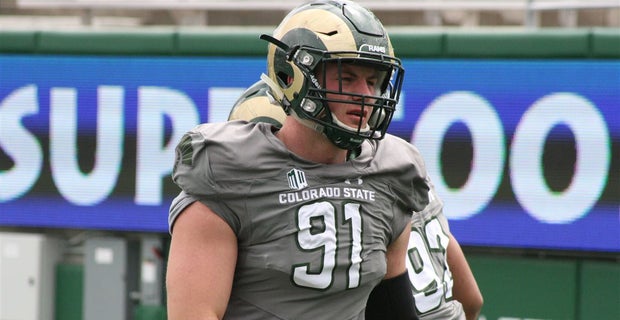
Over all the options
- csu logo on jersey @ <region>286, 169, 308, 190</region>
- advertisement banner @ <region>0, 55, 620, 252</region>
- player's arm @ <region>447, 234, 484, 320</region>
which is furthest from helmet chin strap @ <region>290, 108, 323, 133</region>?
advertisement banner @ <region>0, 55, 620, 252</region>

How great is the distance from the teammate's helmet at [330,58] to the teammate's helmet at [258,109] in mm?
721

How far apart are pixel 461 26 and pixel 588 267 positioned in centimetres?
Answer: 191

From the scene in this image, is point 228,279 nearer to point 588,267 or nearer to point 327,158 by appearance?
point 327,158

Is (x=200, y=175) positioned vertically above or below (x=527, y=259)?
above

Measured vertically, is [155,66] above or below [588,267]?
above

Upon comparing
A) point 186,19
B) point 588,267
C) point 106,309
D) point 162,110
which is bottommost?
point 106,309

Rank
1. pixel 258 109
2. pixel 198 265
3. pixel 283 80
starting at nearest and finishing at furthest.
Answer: pixel 198 265 → pixel 283 80 → pixel 258 109

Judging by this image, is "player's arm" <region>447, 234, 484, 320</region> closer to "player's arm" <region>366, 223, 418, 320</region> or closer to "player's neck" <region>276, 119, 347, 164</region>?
"player's arm" <region>366, 223, 418, 320</region>

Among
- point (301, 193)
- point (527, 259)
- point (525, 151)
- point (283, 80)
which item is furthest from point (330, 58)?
point (527, 259)

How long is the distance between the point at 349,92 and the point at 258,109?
977 mm

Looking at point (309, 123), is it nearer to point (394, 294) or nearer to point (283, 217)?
point (283, 217)

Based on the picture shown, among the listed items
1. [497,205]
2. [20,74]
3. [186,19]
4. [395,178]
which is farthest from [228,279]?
[186,19]

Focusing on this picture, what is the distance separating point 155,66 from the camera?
7.10 m

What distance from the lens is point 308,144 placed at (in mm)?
2654
